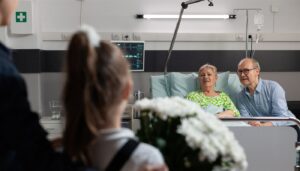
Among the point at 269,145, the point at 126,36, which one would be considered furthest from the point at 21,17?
the point at 269,145

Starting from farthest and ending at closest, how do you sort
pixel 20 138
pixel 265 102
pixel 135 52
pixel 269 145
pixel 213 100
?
pixel 135 52, pixel 213 100, pixel 265 102, pixel 269 145, pixel 20 138

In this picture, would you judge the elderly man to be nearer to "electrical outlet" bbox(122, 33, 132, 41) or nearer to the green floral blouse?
the green floral blouse

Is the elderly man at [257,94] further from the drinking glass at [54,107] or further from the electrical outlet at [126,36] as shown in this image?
the drinking glass at [54,107]

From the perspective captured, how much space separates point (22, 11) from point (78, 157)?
3974mm

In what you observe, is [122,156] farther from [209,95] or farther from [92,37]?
[209,95]

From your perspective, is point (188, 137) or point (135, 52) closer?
point (188, 137)

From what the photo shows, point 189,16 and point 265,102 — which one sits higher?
point 189,16

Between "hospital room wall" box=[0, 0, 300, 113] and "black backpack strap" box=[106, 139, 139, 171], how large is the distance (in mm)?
3989

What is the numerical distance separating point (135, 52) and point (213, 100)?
1254mm

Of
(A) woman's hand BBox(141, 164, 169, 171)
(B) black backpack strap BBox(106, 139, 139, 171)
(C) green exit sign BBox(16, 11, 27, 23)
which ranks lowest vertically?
(A) woman's hand BBox(141, 164, 169, 171)

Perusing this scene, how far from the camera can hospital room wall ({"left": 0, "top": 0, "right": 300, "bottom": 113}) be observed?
506 centimetres

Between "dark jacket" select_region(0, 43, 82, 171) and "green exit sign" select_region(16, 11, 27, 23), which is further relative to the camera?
"green exit sign" select_region(16, 11, 27, 23)

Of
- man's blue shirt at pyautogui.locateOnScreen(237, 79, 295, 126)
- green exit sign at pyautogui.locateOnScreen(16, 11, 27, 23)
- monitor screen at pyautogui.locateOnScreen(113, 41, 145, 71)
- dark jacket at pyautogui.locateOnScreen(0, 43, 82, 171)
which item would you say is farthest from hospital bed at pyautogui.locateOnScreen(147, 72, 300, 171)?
green exit sign at pyautogui.locateOnScreen(16, 11, 27, 23)

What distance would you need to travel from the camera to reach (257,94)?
13.3ft
